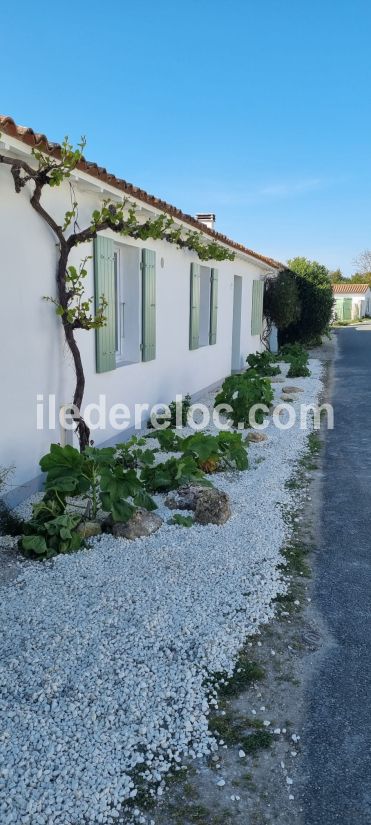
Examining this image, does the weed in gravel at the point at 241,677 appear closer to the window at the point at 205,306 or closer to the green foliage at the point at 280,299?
the window at the point at 205,306

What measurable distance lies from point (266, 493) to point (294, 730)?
297cm

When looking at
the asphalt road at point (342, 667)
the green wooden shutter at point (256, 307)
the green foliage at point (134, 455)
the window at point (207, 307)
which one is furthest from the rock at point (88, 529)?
the green wooden shutter at point (256, 307)

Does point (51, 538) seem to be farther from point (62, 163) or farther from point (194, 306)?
point (194, 306)

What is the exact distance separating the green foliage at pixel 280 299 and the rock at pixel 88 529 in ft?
46.0

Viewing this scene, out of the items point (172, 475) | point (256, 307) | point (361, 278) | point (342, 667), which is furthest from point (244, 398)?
point (361, 278)

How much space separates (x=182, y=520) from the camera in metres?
4.45

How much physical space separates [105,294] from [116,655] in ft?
13.4

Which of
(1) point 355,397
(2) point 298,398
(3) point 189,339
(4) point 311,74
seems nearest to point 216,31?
(4) point 311,74

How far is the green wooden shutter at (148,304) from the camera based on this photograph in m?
7.03

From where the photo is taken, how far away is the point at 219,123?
43.5 feet

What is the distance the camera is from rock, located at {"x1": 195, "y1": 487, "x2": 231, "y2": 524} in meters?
4.54

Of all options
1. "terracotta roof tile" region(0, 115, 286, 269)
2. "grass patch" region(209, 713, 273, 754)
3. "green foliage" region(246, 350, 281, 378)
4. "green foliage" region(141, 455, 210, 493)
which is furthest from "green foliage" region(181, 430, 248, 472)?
"green foliage" region(246, 350, 281, 378)

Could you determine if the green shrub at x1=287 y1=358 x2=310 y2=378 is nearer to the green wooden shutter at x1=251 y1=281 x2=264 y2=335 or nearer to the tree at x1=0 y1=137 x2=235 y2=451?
the green wooden shutter at x1=251 y1=281 x2=264 y2=335

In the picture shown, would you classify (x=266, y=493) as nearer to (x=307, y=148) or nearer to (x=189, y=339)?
(x=189, y=339)
